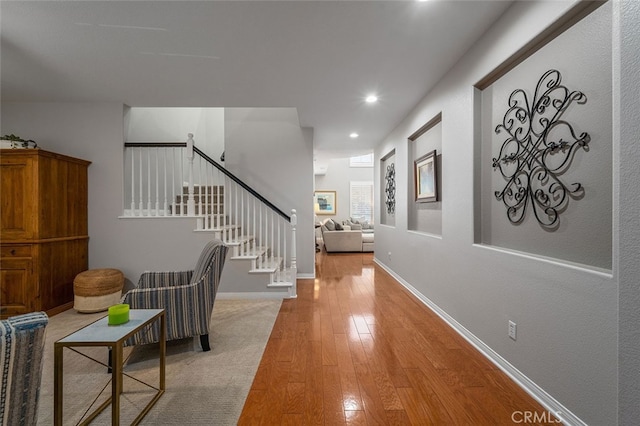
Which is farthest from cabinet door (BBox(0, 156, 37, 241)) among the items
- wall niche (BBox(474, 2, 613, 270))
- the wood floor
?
wall niche (BBox(474, 2, 613, 270))

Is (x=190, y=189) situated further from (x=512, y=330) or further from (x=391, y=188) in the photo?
(x=512, y=330)

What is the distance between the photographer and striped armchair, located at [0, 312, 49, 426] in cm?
76

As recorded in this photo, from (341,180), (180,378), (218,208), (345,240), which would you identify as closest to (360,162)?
(341,180)

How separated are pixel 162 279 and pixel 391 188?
4.09 m

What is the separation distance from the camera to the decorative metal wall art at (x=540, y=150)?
66.1 inches

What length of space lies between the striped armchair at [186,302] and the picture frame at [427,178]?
8.39ft

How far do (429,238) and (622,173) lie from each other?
2.39 m

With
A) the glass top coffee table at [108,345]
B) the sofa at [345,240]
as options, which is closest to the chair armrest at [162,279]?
the glass top coffee table at [108,345]

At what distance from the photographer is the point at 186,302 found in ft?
7.41

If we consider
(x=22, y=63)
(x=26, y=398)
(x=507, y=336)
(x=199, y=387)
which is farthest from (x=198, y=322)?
(x=22, y=63)

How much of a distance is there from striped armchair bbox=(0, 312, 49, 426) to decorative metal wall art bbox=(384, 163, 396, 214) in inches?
191

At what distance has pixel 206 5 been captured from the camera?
2.07 m

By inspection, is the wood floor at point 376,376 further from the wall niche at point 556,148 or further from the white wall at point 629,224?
the wall niche at point 556,148

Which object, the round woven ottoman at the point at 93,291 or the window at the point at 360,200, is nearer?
the round woven ottoman at the point at 93,291
